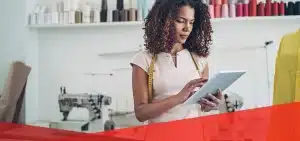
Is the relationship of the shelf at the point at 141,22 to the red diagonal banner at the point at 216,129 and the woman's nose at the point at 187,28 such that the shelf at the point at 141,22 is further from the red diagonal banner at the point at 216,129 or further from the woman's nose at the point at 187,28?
the red diagonal banner at the point at 216,129

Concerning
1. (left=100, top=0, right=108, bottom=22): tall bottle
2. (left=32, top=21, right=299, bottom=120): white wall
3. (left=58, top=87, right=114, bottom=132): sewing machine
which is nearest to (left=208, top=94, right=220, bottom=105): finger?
(left=32, top=21, right=299, bottom=120): white wall

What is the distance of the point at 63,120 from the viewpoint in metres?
1.20

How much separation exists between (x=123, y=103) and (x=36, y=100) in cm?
30

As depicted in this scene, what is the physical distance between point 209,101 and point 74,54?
0.67 meters

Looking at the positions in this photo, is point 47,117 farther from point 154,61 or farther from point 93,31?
point 154,61

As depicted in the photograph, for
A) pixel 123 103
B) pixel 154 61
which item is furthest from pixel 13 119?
pixel 154 61

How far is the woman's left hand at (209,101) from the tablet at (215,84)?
0.01 meters

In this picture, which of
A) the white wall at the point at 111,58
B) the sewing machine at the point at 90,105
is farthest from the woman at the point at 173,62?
the sewing machine at the point at 90,105

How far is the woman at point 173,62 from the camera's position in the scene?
74cm

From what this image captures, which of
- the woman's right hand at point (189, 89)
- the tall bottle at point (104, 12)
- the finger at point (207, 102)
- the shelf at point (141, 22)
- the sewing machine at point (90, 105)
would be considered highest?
the tall bottle at point (104, 12)

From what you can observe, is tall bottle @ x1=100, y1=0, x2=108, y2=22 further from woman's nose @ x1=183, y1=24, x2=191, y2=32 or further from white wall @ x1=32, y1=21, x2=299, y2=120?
woman's nose @ x1=183, y1=24, x2=191, y2=32

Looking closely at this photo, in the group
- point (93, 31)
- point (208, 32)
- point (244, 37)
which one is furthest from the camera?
point (93, 31)

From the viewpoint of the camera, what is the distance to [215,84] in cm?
71

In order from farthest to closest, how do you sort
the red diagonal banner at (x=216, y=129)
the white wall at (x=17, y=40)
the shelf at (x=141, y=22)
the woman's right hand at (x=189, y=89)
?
the white wall at (x=17, y=40)
the shelf at (x=141, y=22)
the woman's right hand at (x=189, y=89)
the red diagonal banner at (x=216, y=129)
